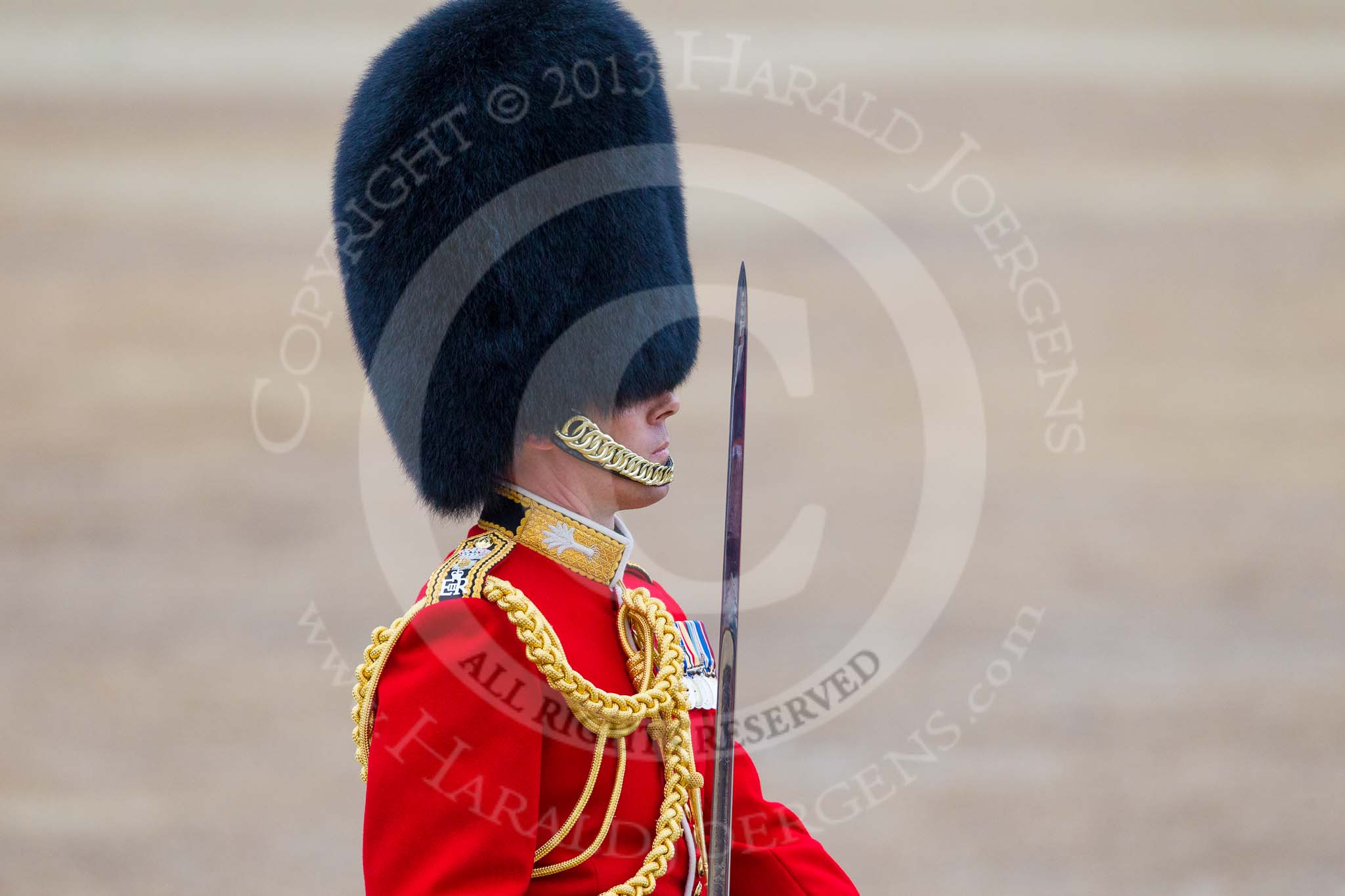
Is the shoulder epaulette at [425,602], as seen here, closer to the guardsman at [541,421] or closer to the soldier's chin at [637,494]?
the guardsman at [541,421]

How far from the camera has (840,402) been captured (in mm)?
4848

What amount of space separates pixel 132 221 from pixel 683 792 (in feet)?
14.5

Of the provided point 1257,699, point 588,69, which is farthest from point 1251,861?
point 588,69

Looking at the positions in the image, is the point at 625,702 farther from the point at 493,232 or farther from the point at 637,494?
the point at 493,232

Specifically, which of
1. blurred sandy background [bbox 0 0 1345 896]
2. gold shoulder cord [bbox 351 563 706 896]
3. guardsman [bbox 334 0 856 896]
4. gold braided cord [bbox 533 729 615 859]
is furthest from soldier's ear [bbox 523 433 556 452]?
blurred sandy background [bbox 0 0 1345 896]

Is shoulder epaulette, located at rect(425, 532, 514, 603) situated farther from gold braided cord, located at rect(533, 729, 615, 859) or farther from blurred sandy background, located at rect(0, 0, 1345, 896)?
blurred sandy background, located at rect(0, 0, 1345, 896)

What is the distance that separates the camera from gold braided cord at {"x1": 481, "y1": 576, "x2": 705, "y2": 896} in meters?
1.20

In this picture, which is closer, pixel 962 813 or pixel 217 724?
pixel 962 813

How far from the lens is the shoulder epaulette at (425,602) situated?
1194 millimetres

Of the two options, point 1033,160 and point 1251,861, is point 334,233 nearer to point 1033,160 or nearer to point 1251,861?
point 1251,861

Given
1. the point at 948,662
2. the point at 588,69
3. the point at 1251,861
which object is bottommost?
the point at 1251,861

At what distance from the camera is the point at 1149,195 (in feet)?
17.1

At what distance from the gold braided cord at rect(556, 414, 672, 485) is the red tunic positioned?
60 mm

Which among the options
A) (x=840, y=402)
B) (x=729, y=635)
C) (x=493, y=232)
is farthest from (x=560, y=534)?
(x=840, y=402)
